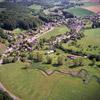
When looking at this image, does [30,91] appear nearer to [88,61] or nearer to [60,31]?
[88,61]

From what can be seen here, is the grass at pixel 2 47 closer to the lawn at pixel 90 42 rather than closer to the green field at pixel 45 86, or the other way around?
the green field at pixel 45 86

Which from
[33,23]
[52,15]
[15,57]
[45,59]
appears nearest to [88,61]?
[45,59]

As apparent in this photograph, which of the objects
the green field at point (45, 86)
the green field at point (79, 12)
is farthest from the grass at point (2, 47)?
the green field at point (79, 12)

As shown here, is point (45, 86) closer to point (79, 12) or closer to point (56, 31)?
point (56, 31)

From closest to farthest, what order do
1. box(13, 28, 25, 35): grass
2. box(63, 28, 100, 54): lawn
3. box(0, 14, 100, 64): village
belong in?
box(63, 28, 100, 54): lawn → box(0, 14, 100, 64): village → box(13, 28, 25, 35): grass

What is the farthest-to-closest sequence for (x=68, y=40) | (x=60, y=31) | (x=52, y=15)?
(x=52, y=15)
(x=60, y=31)
(x=68, y=40)

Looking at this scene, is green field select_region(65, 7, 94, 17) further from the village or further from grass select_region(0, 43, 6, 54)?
grass select_region(0, 43, 6, 54)

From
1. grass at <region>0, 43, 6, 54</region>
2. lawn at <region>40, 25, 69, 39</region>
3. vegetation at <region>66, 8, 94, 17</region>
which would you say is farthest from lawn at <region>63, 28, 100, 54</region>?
vegetation at <region>66, 8, 94, 17</region>
